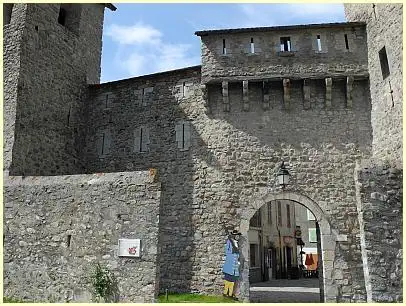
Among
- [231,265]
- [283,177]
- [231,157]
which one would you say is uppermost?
[231,157]

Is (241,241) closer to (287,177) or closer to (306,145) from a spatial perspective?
(287,177)

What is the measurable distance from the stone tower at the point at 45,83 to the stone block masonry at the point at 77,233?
197cm

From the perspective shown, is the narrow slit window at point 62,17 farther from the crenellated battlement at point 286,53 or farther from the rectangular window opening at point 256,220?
the rectangular window opening at point 256,220

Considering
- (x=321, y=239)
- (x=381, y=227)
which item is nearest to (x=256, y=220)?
(x=321, y=239)

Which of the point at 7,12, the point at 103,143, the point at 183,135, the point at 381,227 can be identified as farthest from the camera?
the point at 103,143

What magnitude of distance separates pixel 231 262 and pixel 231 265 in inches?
3.0

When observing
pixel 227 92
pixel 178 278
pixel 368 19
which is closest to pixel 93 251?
pixel 178 278

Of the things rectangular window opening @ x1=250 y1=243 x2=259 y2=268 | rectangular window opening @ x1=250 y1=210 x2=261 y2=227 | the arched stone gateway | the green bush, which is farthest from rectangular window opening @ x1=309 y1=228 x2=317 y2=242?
the green bush

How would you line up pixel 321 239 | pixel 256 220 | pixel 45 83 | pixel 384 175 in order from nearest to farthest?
pixel 384 175 < pixel 321 239 < pixel 45 83 < pixel 256 220

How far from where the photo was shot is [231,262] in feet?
33.5

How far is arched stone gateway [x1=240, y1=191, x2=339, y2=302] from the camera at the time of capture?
984cm

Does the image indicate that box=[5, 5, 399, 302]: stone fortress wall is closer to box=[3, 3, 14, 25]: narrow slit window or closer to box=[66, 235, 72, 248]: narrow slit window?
box=[3, 3, 14, 25]: narrow slit window

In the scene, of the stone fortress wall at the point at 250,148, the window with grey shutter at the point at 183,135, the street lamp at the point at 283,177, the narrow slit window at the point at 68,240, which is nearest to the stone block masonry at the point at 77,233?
the narrow slit window at the point at 68,240

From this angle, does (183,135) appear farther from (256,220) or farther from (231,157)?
(256,220)
